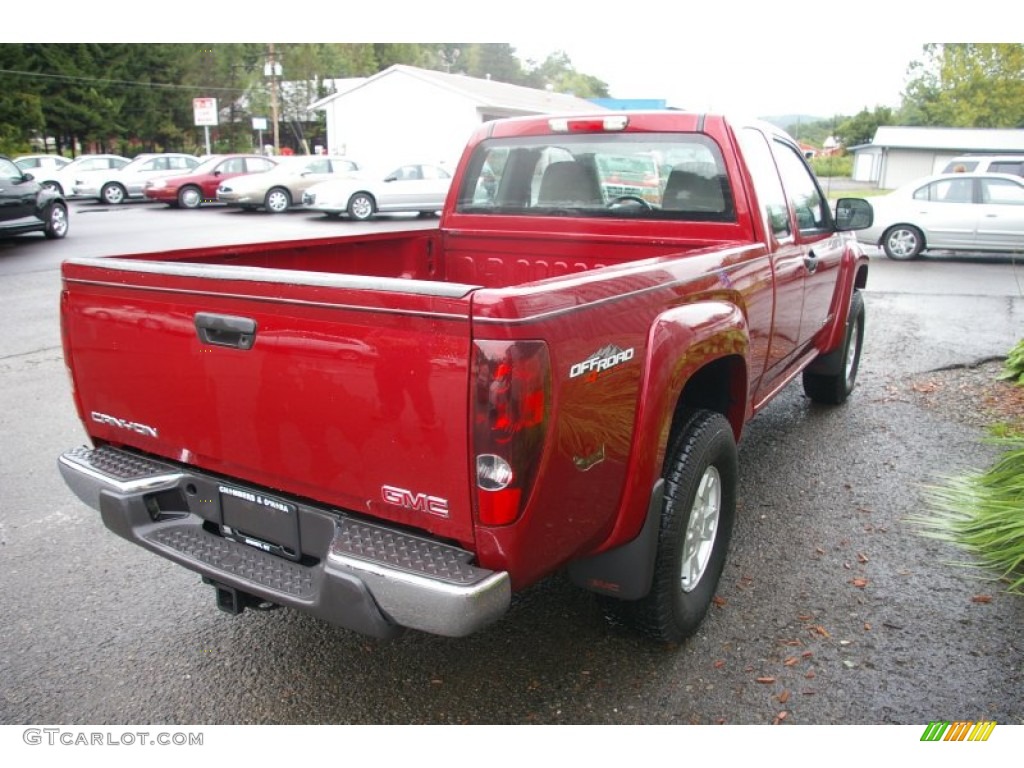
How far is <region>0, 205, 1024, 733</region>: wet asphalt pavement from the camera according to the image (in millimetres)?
2824

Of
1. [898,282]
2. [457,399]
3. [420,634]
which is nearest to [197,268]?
[457,399]

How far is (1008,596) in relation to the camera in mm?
3568

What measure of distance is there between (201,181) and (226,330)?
75.3ft

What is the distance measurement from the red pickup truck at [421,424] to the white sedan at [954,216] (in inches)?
479

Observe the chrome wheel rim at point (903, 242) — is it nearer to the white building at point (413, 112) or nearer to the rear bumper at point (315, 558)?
the rear bumper at point (315, 558)

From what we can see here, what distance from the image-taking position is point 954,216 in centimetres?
1420

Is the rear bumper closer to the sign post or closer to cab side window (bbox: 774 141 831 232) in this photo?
cab side window (bbox: 774 141 831 232)

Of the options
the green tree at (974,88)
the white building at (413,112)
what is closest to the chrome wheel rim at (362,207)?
the white building at (413,112)

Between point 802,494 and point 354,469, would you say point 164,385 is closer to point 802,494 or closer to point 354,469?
point 354,469

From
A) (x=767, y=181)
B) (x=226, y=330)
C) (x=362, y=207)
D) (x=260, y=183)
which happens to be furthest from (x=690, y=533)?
(x=260, y=183)

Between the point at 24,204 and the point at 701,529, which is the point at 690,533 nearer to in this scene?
the point at 701,529

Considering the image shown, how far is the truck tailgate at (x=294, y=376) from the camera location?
2225mm

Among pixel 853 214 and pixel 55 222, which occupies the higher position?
pixel 853 214

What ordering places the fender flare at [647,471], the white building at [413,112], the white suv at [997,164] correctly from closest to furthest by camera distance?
the fender flare at [647,471], the white suv at [997,164], the white building at [413,112]
